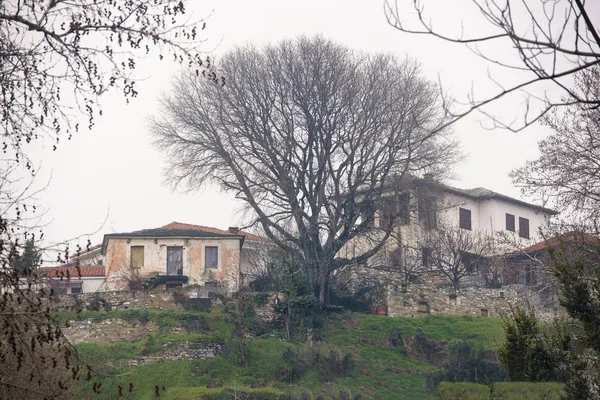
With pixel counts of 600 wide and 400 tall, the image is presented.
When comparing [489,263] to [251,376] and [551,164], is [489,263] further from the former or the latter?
[551,164]

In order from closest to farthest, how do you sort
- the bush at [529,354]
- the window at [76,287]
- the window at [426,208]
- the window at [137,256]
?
the bush at [529,354]
the window at [426,208]
the window at [137,256]
the window at [76,287]

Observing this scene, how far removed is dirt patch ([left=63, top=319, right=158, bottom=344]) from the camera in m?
28.1

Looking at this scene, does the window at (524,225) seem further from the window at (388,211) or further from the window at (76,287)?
the window at (76,287)

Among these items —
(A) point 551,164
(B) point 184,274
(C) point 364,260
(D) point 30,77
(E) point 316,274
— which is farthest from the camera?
(B) point 184,274

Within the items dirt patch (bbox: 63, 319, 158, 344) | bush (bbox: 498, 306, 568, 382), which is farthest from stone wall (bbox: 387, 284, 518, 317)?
bush (bbox: 498, 306, 568, 382)

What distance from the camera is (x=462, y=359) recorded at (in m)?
25.5

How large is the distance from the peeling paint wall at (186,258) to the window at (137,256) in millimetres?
146

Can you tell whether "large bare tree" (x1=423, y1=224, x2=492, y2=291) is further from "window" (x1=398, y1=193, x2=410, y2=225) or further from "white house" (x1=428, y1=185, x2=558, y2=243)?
"window" (x1=398, y1=193, x2=410, y2=225)

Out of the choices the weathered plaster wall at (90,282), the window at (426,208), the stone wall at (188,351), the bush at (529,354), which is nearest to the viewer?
the bush at (529,354)

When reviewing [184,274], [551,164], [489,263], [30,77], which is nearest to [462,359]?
[551,164]

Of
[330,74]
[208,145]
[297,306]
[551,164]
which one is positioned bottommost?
[297,306]

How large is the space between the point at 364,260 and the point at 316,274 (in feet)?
10.6

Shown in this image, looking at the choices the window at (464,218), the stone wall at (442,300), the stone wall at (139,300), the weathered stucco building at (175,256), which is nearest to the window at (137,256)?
the weathered stucco building at (175,256)

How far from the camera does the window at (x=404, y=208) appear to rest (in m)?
35.1
